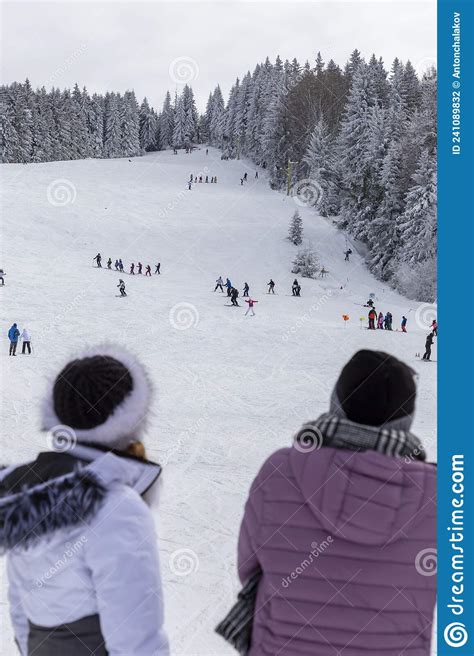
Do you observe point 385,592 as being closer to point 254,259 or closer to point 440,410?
point 440,410

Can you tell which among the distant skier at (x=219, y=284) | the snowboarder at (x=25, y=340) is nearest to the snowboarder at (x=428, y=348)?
the distant skier at (x=219, y=284)

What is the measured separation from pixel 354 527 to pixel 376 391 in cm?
43

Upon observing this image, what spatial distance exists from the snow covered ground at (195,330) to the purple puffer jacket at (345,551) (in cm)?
103

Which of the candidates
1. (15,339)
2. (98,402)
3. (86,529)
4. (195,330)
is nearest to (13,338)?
(15,339)

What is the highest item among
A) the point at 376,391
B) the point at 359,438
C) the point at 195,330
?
the point at 376,391

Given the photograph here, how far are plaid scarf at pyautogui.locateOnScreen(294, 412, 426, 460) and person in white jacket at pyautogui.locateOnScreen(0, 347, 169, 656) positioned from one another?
643mm

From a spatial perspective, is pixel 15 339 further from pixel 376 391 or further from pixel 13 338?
pixel 376 391

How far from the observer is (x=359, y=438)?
1.84 meters

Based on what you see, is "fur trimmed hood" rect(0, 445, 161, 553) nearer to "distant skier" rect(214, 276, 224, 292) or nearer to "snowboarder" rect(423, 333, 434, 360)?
"snowboarder" rect(423, 333, 434, 360)

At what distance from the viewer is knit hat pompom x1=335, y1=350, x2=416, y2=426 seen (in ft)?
6.11

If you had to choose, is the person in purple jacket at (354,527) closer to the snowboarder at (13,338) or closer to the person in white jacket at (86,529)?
the person in white jacket at (86,529)

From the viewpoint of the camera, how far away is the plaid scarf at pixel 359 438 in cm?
183

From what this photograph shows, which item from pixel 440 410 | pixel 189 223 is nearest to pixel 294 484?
pixel 440 410

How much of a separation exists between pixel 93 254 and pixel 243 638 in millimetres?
32992
